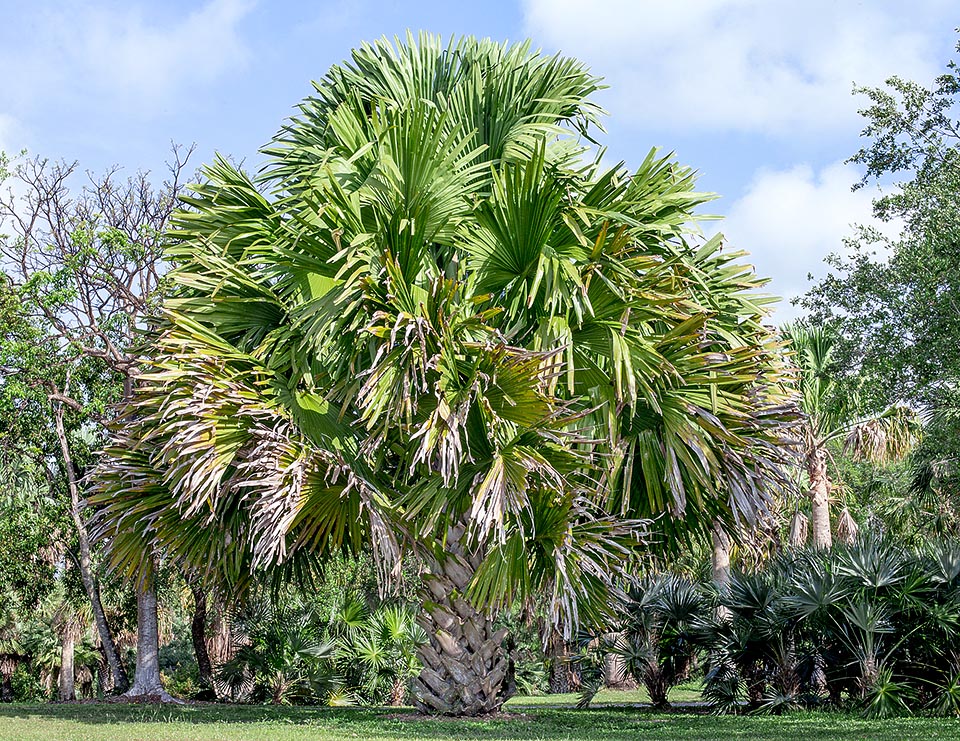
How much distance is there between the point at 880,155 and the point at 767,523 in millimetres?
5545

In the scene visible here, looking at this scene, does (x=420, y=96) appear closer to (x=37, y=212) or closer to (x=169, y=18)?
(x=169, y=18)

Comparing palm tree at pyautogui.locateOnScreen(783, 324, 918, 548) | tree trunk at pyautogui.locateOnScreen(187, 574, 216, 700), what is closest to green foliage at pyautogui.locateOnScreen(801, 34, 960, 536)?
palm tree at pyautogui.locateOnScreen(783, 324, 918, 548)

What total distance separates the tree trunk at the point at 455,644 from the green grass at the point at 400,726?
1.36 feet

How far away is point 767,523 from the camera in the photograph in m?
10.0

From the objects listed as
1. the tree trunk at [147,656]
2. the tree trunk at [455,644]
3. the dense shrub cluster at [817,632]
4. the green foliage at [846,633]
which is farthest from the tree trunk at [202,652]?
the green foliage at [846,633]

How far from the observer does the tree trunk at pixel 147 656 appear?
15.0 metres

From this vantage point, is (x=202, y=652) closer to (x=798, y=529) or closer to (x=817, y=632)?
(x=817, y=632)

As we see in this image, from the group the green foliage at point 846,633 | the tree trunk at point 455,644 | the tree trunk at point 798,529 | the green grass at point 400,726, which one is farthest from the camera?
the tree trunk at point 798,529

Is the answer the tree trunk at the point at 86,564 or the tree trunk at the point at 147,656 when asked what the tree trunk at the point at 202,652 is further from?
the tree trunk at the point at 86,564

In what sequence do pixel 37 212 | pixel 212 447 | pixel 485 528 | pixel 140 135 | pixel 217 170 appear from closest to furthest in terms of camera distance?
pixel 485 528 < pixel 212 447 < pixel 217 170 < pixel 140 135 < pixel 37 212

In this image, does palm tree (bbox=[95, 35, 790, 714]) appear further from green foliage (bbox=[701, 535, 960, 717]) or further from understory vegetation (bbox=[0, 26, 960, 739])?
green foliage (bbox=[701, 535, 960, 717])

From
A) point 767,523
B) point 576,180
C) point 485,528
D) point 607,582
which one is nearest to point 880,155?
point 576,180

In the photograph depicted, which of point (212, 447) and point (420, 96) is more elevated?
point (420, 96)

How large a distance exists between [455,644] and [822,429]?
13.7m
